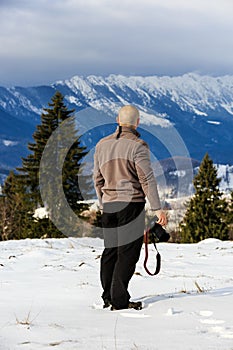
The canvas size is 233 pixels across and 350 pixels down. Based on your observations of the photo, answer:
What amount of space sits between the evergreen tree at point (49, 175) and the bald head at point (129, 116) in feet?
102

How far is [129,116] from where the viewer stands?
202 inches

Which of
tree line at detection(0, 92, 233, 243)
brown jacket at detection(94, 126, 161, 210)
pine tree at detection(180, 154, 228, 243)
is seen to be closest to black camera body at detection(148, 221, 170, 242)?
brown jacket at detection(94, 126, 161, 210)

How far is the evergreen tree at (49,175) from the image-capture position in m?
37.1

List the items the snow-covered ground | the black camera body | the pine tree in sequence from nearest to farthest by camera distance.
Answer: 1. the snow-covered ground
2. the black camera body
3. the pine tree

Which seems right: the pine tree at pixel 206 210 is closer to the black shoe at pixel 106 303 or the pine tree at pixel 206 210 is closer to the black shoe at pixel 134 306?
the black shoe at pixel 106 303

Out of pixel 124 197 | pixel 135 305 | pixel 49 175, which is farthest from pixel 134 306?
pixel 49 175

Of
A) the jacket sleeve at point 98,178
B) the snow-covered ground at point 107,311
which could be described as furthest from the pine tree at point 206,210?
the jacket sleeve at point 98,178

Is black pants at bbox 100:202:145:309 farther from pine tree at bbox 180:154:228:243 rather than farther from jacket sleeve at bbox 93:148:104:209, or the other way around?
pine tree at bbox 180:154:228:243

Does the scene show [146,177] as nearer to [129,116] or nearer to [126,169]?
[126,169]

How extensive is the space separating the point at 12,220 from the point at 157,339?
40.4m

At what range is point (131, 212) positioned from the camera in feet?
16.8

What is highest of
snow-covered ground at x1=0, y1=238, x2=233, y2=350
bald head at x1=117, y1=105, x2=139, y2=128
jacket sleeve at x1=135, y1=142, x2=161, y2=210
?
bald head at x1=117, y1=105, x2=139, y2=128

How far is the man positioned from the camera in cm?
506

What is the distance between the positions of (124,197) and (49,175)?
3309 centimetres
